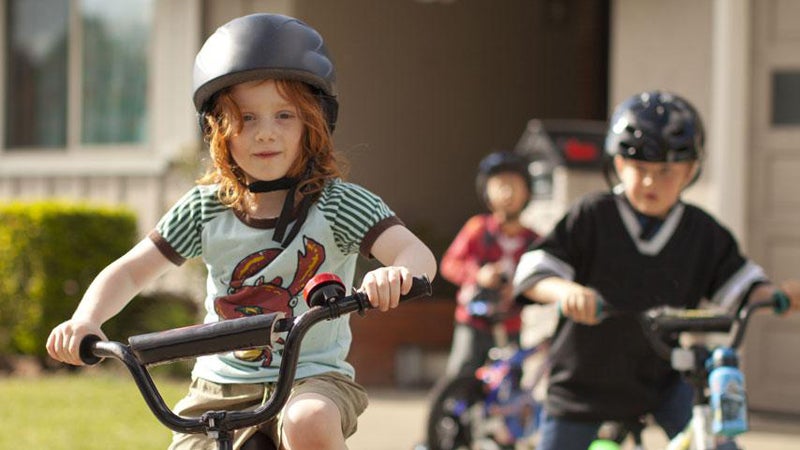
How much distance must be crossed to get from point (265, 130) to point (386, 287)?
0.73 meters

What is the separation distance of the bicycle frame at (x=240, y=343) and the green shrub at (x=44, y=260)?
9.27 metres

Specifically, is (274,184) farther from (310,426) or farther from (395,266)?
(310,426)

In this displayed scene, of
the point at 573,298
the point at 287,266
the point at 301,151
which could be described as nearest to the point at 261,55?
the point at 301,151

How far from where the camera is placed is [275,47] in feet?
11.2

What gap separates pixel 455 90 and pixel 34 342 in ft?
15.6

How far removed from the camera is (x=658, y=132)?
4656 mm

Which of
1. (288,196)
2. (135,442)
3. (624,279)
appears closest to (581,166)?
(135,442)

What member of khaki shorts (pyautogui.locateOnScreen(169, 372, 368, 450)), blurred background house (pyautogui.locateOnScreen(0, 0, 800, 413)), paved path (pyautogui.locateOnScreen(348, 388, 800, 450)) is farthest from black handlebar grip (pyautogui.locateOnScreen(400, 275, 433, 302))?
blurred background house (pyautogui.locateOnScreen(0, 0, 800, 413))

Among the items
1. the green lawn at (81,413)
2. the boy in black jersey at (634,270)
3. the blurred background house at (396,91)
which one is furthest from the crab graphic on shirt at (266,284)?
the blurred background house at (396,91)

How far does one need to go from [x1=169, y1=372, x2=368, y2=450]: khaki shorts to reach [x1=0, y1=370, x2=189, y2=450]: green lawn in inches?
182

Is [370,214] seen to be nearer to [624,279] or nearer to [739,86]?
[624,279]

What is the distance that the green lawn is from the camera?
829 centimetres

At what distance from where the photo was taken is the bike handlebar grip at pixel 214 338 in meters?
2.94

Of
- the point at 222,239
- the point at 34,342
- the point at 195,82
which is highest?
the point at 195,82
